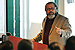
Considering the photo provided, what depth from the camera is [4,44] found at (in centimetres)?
62

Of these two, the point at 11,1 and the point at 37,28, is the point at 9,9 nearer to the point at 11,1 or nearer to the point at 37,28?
the point at 11,1

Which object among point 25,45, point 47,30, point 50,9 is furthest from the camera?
point 47,30

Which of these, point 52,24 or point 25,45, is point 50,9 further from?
point 25,45

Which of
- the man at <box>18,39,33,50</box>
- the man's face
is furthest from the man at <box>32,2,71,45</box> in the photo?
the man at <box>18,39,33,50</box>

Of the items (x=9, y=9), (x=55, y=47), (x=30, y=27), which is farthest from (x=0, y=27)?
(x=55, y=47)

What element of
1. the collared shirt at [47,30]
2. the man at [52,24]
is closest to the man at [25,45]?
the man at [52,24]

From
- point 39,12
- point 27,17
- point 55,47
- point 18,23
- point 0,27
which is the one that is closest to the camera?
point 55,47

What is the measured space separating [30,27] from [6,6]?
72 cm

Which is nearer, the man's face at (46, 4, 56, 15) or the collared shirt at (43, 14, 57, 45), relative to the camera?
the man's face at (46, 4, 56, 15)

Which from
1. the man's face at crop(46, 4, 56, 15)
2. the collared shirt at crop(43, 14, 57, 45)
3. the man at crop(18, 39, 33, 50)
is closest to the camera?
the man at crop(18, 39, 33, 50)

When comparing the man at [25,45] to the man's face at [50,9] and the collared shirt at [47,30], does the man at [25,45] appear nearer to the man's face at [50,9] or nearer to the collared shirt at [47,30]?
the man's face at [50,9]

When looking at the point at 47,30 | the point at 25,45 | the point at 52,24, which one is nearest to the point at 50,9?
the point at 52,24

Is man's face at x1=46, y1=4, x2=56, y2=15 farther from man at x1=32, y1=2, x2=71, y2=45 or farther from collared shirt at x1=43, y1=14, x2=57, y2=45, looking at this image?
collared shirt at x1=43, y1=14, x2=57, y2=45

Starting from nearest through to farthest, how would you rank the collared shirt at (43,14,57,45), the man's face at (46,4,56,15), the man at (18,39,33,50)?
the man at (18,39,33,50) < the man's face at (46,4,56,15) < the collared shirt at (43,14,57,45)
